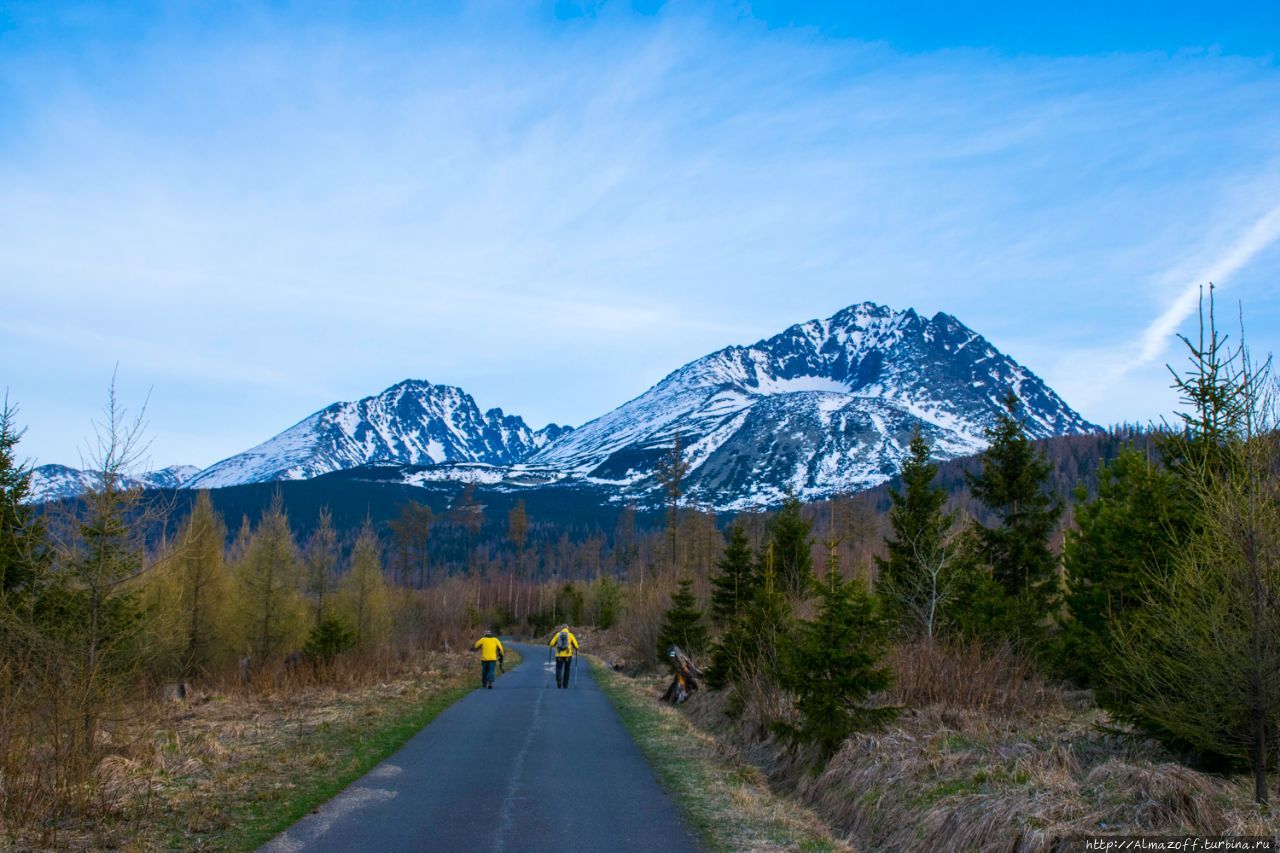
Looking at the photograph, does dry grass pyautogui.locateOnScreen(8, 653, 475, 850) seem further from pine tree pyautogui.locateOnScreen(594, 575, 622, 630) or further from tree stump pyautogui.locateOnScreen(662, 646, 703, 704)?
pine tree pyautogui.locateOnScreen(594, 575, 622, 630)

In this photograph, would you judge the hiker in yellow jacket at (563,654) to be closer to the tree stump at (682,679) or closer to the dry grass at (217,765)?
the tree stump at (682,679)

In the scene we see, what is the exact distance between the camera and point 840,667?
12703 mm

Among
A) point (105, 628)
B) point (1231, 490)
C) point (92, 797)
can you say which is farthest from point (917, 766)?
point (105, 628)

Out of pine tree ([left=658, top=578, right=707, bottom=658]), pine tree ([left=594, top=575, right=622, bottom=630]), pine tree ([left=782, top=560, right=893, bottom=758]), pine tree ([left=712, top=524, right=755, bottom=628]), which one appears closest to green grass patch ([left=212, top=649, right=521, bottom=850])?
pine tree ([left=782, top=560, right=893, bottom=758])

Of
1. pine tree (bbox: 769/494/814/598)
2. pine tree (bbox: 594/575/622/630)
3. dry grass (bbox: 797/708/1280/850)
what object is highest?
pine tree (bbox: 769/494/814/598)

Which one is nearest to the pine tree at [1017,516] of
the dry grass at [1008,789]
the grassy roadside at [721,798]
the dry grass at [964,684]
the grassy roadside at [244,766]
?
the dry grass at [964,684]

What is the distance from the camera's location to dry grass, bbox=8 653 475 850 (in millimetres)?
8336

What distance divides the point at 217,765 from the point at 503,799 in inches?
176

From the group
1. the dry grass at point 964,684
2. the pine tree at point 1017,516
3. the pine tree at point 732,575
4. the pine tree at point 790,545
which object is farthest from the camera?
the pine tree at point 790,545

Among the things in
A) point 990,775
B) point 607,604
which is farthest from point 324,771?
→ point 607,604

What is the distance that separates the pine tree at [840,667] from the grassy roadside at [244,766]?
21.0 ft

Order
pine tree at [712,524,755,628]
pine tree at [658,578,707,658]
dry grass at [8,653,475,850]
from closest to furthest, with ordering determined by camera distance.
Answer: dry grass at [8,653,475,850], pine tree at [658,578,707,658], pine tree at [712,524,755,628]

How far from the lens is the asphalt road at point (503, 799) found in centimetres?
868

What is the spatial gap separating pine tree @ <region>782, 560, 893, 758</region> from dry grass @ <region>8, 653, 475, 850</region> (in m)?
6.70
